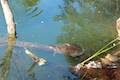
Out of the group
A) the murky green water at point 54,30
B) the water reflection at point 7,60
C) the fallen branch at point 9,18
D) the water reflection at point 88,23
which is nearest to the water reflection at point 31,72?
the murky green water at point 54,30

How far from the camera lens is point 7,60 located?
6000 millimetres

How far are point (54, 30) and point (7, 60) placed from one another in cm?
145

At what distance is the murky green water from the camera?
5723mm

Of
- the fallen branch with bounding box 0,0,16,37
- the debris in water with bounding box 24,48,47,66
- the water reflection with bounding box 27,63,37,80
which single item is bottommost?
the water reflection with bounding box 27,63,37,80

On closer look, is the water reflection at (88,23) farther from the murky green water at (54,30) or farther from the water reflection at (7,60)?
the water reflection at (7,60)

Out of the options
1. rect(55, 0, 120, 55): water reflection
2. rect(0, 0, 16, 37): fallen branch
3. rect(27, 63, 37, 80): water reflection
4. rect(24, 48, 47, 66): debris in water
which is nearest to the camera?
rect(27, 63, 37, 80): water reflection

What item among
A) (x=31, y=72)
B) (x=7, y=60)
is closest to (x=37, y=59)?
(x=31, y=72)

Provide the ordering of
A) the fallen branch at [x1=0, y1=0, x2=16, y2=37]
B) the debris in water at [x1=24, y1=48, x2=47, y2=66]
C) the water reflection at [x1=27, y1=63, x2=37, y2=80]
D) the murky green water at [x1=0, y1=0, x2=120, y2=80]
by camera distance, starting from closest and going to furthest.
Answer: the water reflection at [x1=27, y1=63, x2=37, y2=80] → the murky green water at [x1=0, y1=0, x2=120, y2=80] → the debris in water at [x1=24, y1=48, x2=47, y2=66] → the fallen branch at [x1=0, y1=0, x2=16, y2=37]

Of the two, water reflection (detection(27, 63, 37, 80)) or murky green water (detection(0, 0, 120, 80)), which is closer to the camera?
water reflection (detection(27, 63, 37, 80))

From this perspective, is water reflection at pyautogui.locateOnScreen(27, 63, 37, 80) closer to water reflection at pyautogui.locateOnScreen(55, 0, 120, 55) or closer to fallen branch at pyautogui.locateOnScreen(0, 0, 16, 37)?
water reflection at pyautogui.locateOnScreen(55, 0, 120, 55)

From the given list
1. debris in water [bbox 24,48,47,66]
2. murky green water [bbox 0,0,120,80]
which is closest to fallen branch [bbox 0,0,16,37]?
murky green water [bbox 0,0,120,80]

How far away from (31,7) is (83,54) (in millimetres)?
2450

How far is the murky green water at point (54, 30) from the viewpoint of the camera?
5.72m

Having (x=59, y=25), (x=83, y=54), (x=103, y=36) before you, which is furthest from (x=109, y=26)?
(x=83, y=54)
